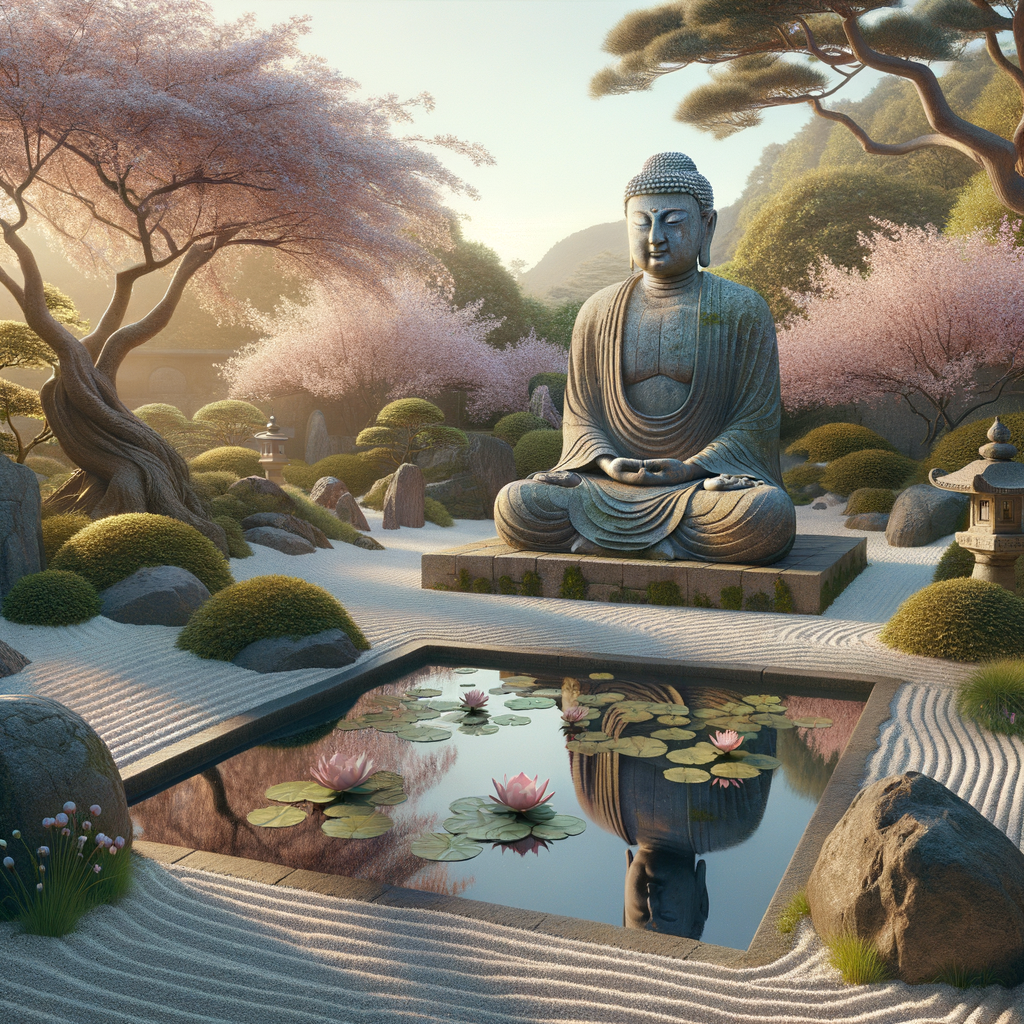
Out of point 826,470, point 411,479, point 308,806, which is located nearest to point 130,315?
point 411,479

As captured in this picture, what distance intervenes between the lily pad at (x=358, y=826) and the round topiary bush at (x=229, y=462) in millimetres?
11236

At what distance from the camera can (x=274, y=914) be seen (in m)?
2.59

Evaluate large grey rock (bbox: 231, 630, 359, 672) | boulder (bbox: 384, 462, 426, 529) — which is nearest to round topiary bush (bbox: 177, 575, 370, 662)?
large grey rock (bbox: 231, 630, 359, 672)

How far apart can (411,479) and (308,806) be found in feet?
33.0

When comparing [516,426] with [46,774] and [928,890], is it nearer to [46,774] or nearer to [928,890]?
[46,774]

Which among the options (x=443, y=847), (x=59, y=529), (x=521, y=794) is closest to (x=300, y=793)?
(x=443, y=847)

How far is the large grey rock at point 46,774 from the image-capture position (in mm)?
2521

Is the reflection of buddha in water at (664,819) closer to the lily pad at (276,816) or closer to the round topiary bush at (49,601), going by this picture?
the lily pad at (276,816)

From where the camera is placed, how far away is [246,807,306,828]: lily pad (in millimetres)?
3324

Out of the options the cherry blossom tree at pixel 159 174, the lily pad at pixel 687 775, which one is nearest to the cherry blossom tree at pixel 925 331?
the cherry blossom tree at pixel 159 174

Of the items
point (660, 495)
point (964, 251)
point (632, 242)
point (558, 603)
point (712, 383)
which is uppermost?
point (964, 251)

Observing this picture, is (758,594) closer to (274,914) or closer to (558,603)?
(558,603)

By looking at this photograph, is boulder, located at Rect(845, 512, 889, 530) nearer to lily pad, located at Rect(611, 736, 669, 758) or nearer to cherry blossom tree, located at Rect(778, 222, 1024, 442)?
cherry blossom tree, located at Rect(778, 222, 1024, 442)

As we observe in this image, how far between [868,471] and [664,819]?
12.7 metres
